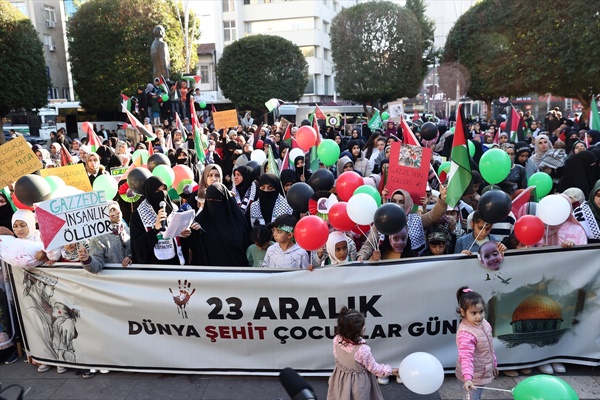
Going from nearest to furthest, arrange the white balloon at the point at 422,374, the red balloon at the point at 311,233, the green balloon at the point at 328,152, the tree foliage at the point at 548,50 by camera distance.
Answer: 1. the white balloon at the point at 422,374
2. the red balloon at the point at 311,233
3. the green balloon at the point at 328,152
4. the tree foliage at the point at 548,50

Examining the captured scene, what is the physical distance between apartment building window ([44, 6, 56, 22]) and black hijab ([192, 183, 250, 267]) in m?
Result: 43.4

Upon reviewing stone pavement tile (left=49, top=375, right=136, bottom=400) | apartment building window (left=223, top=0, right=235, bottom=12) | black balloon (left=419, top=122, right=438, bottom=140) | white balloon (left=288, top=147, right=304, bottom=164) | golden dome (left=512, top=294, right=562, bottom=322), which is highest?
apartment building window (left=223, top=0, right=235, bottom=12)

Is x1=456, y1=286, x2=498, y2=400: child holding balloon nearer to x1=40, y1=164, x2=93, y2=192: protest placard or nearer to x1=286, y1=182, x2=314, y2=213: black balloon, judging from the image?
x1=286, y1=182, x2=314, y2=213: black balloon

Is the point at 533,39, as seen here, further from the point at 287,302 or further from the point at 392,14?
the point at 287,302

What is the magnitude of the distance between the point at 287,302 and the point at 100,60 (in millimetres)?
31512

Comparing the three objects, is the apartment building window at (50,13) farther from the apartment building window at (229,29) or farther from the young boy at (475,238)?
the young boy at (475,238)

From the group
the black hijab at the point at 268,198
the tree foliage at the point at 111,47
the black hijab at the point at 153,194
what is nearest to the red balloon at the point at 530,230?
the black hijab at the point at 268,198

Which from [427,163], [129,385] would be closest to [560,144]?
[427,163]

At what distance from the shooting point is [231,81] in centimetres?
3550

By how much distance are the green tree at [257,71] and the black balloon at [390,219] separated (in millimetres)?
32037

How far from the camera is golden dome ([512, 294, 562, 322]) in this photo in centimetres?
416

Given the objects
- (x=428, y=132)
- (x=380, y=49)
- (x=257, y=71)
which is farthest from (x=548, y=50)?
(x=257, y=71)

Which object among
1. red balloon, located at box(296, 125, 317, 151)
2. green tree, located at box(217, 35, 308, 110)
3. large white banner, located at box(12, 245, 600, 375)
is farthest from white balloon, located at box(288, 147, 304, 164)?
green tree, located at box(217, 35, 308, 110)

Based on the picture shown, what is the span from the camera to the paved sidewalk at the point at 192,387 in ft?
13.4
